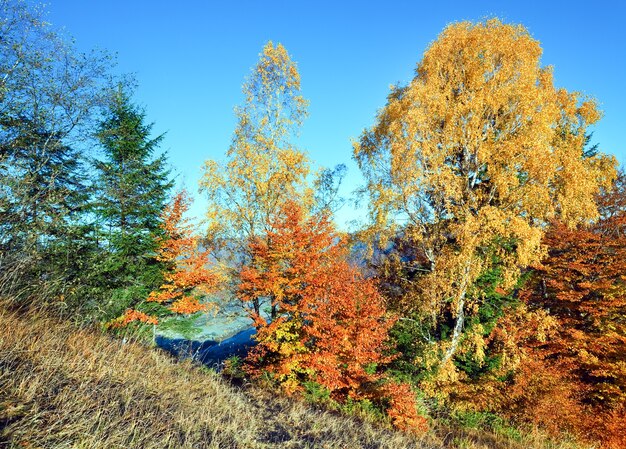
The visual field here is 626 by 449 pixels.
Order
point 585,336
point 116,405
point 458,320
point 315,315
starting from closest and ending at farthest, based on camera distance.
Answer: point 116,405 → point 315,315 → point 458,320 → point 585,336

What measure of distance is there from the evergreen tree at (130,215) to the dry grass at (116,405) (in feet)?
32.4

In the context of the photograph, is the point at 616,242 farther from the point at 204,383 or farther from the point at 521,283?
the point at 204,383

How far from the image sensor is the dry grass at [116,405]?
330 centimetres

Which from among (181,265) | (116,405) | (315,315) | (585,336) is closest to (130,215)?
(181,265)

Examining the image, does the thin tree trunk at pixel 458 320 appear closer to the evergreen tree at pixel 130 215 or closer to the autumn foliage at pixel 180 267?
the autumn foliage at pixel 180 267

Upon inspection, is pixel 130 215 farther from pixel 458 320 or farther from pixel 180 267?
pixel 458 320

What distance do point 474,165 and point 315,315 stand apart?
800cm

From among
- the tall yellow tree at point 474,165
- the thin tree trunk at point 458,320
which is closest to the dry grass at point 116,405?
the thin tree trunk at point 458,320

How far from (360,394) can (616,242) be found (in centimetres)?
1376

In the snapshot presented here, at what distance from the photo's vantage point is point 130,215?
16.4 meters

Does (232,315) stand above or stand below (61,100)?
below

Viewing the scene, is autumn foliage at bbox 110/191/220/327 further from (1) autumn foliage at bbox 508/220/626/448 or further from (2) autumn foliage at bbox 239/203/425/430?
(1) autumn foliage at bbox 508/220/626/448

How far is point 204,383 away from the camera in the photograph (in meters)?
6.72

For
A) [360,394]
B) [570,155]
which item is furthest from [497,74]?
[360,394]
